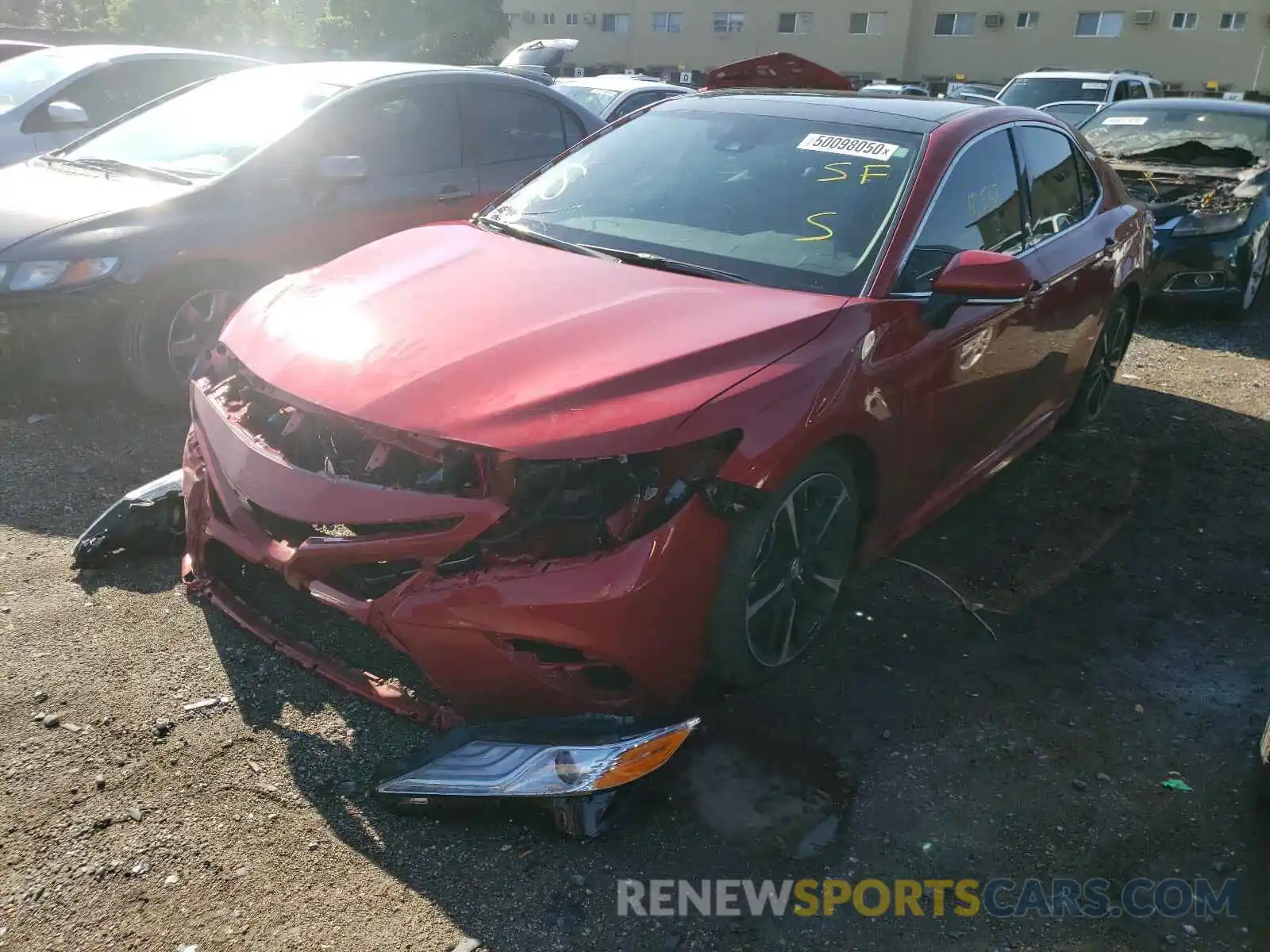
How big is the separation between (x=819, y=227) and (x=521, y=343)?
1.19 metres

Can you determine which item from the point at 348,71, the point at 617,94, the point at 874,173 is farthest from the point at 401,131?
the point at 617,94

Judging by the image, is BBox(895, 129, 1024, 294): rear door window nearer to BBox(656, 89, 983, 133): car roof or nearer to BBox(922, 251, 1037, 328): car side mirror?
BBox(922, 251, 1037, 328): car side mirror

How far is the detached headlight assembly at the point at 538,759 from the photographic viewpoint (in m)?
2.27

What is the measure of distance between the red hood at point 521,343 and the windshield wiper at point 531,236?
0.08 metres

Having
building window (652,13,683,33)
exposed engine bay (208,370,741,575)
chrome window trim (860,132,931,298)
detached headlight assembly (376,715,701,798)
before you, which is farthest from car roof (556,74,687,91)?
building window (652,13,683,33)

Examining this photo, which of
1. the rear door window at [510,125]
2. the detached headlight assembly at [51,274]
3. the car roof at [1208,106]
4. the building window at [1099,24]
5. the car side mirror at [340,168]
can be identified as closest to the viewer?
the detached headlight assembly at [51,274]

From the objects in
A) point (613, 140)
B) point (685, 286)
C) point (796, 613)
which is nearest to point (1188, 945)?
point (796, 613)

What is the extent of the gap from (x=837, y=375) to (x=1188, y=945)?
1.59 m

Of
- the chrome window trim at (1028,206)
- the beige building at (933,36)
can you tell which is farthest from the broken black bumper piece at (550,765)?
the beige building at (933,36)

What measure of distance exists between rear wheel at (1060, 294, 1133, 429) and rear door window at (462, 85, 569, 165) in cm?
335

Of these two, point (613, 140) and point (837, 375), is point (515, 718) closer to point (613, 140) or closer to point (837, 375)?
point (837, 375)

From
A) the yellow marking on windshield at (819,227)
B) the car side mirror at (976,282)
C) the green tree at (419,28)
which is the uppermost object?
the green tree at (419,28)

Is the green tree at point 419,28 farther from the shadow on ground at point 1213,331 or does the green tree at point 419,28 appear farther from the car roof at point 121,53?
the shadow on ground at point 1213,331

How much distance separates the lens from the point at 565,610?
7.63 ft
